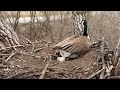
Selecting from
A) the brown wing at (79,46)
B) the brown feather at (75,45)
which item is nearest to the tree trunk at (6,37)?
the brown feather at (75,45)

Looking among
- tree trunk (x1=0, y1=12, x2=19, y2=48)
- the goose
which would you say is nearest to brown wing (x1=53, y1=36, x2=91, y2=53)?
the goose

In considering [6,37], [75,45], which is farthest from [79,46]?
[6,37]

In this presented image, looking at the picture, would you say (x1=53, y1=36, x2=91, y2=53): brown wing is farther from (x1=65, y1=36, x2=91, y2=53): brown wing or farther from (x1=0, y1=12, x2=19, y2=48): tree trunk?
(x1=0, y1=12, x2=19, y2=48): tree trunk

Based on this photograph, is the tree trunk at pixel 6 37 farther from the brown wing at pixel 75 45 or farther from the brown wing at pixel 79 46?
the brown wing at pixel 79 46

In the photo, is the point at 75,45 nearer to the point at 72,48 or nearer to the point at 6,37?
the point at 72,48

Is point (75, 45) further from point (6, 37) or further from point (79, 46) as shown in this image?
point (6, 37)

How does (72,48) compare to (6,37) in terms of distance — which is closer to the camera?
(72,48)

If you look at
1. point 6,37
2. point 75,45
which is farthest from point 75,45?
point 6,37

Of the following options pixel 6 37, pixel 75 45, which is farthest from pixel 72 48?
pixel 6 37

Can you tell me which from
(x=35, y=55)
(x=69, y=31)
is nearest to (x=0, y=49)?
(x=35, y=55)

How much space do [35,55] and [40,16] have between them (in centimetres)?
421
